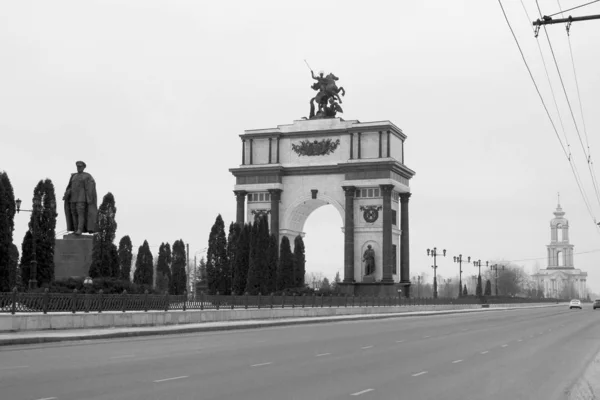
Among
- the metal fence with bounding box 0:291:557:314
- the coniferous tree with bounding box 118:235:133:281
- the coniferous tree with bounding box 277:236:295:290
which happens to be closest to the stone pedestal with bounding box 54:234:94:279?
the metal fence with bounding box 0:291:557:314

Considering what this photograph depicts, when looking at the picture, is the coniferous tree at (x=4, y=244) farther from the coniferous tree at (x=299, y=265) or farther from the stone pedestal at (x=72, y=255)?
the coniferous tree at (x=299, y=265)

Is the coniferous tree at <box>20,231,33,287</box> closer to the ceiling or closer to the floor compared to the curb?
closer to the ceiling

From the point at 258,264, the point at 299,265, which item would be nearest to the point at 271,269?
the point at 258,264

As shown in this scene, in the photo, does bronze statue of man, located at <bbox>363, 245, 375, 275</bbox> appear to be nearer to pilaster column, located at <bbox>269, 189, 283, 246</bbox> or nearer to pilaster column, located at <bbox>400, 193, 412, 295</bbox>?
pilaster column, located at <bbox>400, 193, 412, 295</bbox>

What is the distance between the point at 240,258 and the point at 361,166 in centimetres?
1658

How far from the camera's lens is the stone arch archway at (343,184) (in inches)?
3041

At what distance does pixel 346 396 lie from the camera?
12.0 metres

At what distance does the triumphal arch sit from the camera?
77.2m

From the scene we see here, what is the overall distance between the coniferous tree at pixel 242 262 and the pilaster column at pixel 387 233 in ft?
47.8

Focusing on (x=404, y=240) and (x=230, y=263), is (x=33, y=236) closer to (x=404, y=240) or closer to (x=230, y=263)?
(x=230, y=263)

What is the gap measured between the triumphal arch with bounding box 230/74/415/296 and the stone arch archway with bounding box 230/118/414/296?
94 mm

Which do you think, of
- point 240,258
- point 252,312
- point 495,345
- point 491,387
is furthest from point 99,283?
point 240,258

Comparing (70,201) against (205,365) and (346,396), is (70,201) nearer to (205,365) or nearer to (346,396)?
(205,365)

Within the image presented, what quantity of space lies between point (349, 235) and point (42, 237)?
4470 centimetres
